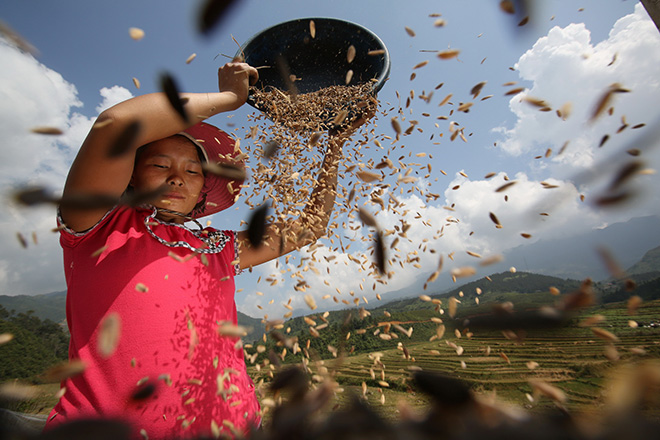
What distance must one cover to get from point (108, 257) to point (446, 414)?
1.68 m

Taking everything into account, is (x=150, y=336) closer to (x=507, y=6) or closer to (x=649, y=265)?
(x=507, y=6)

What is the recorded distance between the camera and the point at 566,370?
41.8ft

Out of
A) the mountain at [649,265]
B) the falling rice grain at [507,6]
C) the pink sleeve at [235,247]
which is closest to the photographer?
the falling rice grain at [507,6]

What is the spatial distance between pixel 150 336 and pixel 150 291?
0.72 feet

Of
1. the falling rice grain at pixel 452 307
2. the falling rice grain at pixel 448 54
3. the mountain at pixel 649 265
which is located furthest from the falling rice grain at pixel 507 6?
the mountain at pixel 649 265

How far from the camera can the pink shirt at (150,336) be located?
132 cm

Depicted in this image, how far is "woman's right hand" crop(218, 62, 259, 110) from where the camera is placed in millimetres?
1896

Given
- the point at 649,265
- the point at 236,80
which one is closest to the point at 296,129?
the point at 236,80

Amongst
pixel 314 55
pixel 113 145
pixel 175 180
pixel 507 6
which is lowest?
pixel 175 180

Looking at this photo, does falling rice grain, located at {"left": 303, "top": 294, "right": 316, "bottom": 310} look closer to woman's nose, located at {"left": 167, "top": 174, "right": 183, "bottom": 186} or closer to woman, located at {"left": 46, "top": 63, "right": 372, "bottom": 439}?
woman, located at {"left": 46, "top": 63, "right": 372, "bottom": 439}

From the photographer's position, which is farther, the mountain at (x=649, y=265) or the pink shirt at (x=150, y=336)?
the mountain at (x=649, y=265)

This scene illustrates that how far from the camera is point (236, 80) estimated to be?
6.31ft

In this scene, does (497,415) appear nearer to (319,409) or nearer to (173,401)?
(319,409)

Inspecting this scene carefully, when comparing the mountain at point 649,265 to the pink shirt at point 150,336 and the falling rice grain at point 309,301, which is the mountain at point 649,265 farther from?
the pink shirt at point 150,336
